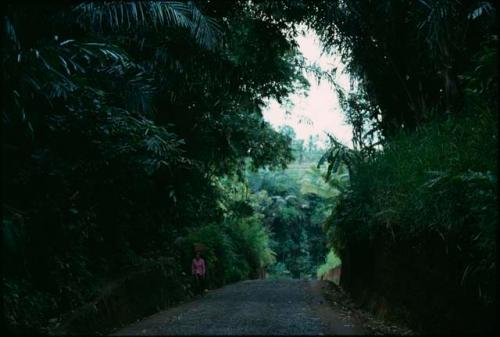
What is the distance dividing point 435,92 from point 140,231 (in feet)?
22.0

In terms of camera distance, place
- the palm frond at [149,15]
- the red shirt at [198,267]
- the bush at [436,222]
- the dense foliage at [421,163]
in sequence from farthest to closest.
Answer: the red shirt at [198,267]
the palm frond at [149,15]
the dense foliage at [421,163]
the bush at [436,222]

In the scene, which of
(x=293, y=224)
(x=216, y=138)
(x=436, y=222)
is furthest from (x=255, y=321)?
(x=293, y=224)

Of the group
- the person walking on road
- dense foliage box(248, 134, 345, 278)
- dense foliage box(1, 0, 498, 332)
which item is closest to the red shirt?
the person walking on road

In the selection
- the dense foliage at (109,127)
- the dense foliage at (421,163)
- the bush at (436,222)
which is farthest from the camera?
the dense foliage at (109,127)

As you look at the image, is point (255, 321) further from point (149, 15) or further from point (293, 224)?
point (293, 224)

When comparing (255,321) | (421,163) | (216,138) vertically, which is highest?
(216,138)

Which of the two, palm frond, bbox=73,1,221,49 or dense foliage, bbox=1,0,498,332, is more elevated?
palm frond, bbox=73,1,221,49

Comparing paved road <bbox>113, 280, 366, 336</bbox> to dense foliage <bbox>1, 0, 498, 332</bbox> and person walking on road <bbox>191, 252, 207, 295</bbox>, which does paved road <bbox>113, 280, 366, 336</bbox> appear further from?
person walking on road <bbox>191, 252, 207, 295</bbox>

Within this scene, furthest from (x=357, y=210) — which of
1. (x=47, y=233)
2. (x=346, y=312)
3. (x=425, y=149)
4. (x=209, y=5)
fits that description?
(x=47, y=233)

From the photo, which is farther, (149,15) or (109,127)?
(149,15)

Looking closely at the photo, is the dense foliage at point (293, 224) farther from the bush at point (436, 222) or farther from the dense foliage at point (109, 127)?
the bush at point (436, 222)

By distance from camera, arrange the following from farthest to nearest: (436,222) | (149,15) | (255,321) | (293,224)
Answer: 1. (293,224)
2. (149,15)
3. (255,321)
4. (436,222)

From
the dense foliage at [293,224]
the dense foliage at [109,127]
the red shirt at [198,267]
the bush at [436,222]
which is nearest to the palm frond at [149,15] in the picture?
the dense foliage at [109,127]

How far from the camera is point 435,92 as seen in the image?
10219mm
